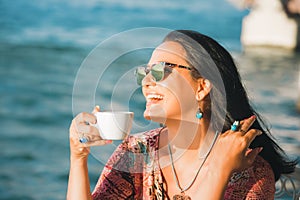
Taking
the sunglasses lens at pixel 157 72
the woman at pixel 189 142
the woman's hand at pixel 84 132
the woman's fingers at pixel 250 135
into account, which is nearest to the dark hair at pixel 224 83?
the woman at pixel 189 142

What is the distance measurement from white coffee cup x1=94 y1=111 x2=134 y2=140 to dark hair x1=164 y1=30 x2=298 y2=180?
30 cm

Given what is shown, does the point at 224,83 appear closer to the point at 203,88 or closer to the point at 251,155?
the point at 203,88

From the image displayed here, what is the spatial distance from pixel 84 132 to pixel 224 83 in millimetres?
460

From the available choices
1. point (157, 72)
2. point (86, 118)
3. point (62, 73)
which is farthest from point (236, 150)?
point (62, 73)

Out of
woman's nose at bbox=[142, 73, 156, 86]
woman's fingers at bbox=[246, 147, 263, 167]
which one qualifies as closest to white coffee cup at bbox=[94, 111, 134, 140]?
woman's nose at bbox=[142, 73, 156, 86]

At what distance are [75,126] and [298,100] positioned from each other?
15439 mm

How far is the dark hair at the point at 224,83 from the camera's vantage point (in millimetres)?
2258

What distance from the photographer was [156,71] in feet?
7.20

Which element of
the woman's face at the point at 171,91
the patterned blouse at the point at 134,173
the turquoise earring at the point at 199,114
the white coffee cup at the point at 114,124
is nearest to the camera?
the white coffee cup at the point at 114,124

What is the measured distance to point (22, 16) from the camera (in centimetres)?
3378

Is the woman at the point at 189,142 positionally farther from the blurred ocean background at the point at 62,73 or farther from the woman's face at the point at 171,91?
the blurred ocean background at the point at 62,73

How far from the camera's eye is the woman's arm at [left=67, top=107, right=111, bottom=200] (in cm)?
214

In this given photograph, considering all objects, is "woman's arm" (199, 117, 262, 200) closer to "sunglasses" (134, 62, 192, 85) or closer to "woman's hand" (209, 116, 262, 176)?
"woman's hand" (209, 116, 262, 176)

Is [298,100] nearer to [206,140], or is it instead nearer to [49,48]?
[49,48]
